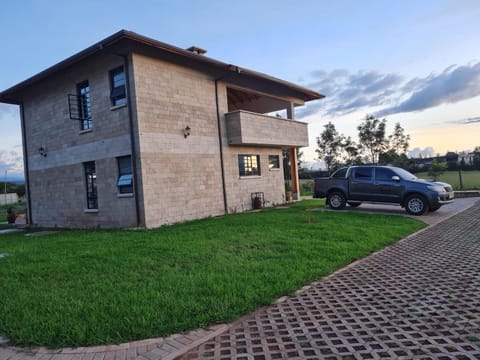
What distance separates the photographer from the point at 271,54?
15094 millimetres

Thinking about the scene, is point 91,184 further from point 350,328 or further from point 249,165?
point 350,328

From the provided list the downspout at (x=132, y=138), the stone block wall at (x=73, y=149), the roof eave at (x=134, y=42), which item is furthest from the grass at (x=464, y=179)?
the stone block wall at (x=73, y=149)

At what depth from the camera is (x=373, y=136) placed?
90.4ft

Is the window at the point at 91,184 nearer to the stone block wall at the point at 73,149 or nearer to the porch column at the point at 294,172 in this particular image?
the stone block wall at the point at 73,149

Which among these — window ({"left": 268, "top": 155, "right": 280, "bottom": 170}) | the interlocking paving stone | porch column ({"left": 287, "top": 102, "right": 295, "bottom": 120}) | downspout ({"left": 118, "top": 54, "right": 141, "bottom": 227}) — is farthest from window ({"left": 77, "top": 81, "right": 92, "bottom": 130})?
the interlocking paving stone

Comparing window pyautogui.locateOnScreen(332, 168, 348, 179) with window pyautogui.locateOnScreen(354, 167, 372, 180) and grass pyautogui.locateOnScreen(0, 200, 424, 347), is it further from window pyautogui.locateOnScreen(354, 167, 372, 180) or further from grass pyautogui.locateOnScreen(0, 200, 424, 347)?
grass pyautogui.locateOnScreen(0, 200, 424, 347)

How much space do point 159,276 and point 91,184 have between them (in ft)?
31.9

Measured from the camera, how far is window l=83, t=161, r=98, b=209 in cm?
1334

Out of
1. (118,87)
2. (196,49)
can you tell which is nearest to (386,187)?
(196,49)

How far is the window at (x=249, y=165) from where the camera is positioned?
620 inches

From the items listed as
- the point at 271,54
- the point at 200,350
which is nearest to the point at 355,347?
the point at 200,350

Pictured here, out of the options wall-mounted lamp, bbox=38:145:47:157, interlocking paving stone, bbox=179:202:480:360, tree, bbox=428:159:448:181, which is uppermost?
wall-mounted lamp, bbox=38:145:47:157

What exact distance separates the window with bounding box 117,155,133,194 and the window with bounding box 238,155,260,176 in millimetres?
5464

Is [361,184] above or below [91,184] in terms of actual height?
below
